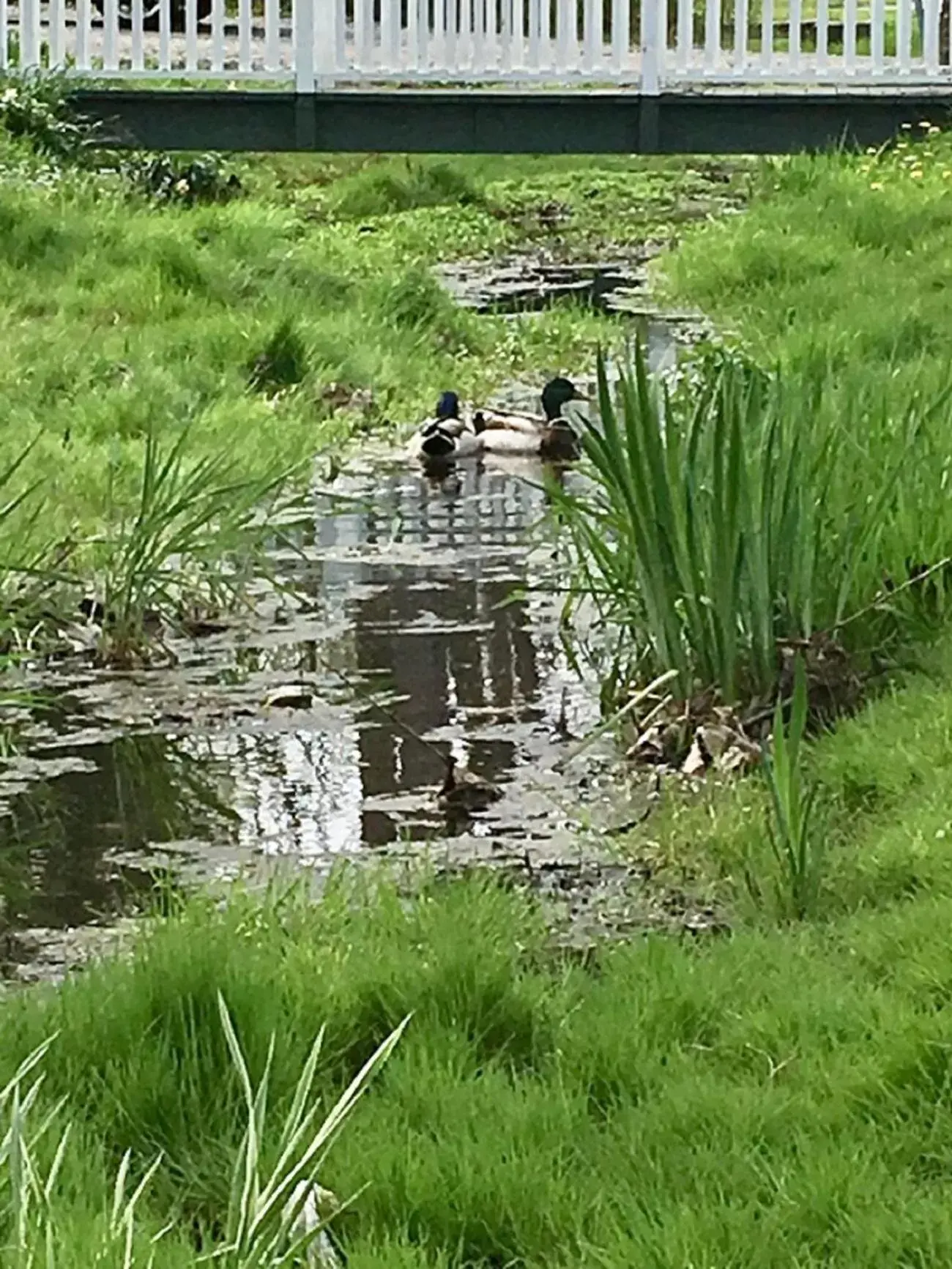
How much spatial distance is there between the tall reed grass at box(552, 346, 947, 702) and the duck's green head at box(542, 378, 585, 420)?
3743 millimetres

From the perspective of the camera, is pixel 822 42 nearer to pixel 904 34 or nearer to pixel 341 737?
pixel 904 34

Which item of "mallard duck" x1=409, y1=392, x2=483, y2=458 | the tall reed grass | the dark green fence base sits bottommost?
"mallard duck" x1=409, y1=392, x2=483, y2=458

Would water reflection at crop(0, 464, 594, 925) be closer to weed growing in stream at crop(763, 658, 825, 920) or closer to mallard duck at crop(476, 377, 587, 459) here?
weed growing in stream at crop(763, 658, 825, 920)

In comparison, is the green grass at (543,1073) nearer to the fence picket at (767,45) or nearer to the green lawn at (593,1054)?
the green lawn at (593,1054)

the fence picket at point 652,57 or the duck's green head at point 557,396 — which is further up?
the fence picket at point 652,57

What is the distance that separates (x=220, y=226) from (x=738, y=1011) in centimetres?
906

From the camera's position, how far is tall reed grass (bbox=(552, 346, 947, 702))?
15.5 feet

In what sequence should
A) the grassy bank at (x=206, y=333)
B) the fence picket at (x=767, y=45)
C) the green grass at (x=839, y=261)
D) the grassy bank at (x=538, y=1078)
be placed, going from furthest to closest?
the fence picket at (x=767, y=45), the green grass at (x=839, y=261), the grassy bank at (x=206, y=333), the grassy bank at (x=538, y=1078)

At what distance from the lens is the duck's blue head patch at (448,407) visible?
29.9ft

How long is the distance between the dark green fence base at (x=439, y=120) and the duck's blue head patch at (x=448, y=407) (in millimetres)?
4110

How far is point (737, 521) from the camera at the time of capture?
183 inches

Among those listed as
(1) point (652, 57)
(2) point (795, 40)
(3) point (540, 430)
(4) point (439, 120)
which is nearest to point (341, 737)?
(3) point (540, 430)

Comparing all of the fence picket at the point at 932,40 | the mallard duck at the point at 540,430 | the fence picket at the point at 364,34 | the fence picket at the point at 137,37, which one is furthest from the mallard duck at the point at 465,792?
the fence picket at the point at 932,40

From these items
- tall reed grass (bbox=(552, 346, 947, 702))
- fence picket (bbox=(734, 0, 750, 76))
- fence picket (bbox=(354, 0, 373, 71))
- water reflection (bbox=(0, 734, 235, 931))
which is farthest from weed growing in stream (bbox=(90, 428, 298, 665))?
fence picket (bbox=(734, 0, 750, 76))
